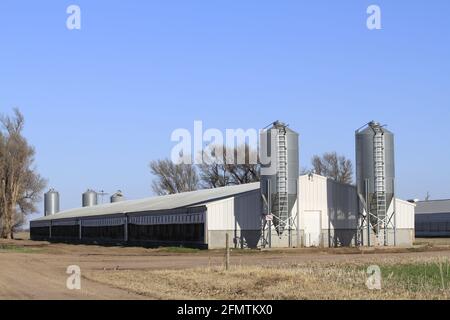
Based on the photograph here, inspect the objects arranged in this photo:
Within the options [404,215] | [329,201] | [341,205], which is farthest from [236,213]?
[404,215]

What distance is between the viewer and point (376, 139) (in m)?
58.3

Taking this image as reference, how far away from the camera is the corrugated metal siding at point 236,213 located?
184ft

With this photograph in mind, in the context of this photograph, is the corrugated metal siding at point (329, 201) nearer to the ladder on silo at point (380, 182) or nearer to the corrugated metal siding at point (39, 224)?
the ladder on silo at point (380, 182)

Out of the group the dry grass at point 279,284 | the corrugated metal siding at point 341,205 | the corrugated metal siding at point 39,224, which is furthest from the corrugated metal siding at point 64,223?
the dry grass at point 279,284

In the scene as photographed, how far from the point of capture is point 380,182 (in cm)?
5778

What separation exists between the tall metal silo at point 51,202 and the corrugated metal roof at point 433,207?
6440 cm

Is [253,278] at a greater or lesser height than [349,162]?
lesser

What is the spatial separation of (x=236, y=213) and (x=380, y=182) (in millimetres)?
12307

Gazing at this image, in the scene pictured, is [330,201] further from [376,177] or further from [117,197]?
[117,197]
